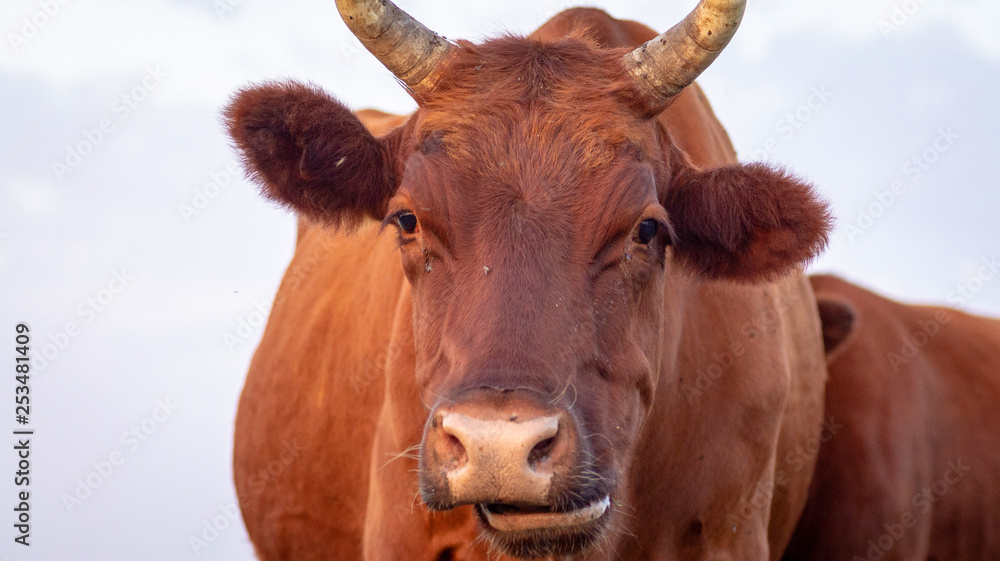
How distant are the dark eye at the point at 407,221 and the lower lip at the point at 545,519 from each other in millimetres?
1098

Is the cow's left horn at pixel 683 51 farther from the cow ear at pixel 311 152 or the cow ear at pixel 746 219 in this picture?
the cow ear at pixel 311 152

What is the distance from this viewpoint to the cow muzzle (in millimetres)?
2938

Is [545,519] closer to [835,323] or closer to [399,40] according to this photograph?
[399,40]

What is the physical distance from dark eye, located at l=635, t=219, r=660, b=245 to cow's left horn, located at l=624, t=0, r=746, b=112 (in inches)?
19.6

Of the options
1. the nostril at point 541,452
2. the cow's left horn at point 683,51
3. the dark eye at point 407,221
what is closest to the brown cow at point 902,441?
the cow's left horn at point 683,51

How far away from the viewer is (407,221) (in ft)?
12.7

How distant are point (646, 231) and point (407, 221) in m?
0.87

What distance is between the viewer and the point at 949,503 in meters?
7.75

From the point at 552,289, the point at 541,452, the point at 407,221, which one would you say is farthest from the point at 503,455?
the point at 407,221

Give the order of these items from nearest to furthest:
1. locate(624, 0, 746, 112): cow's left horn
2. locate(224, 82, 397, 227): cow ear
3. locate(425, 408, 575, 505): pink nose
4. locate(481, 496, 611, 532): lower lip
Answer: locate(425, 408, 575, 505): pink nose < locate(481, 496, 611, 532): lower lip < locate(624, 0, 746, 112): cow's left horn < locate(224, 82, 397, 227): cow ear

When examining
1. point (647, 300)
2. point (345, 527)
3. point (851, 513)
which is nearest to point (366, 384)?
point (345, 527)

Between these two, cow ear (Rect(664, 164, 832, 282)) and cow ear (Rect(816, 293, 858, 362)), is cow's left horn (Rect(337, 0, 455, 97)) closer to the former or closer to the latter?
cow ear (Rect(664, 164, 832, 282))

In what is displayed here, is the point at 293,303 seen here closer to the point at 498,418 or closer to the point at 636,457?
the point at 636,457

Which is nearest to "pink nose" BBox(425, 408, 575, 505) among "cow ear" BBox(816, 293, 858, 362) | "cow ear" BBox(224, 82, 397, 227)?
"cow ear" BBox(224, 82, 397, 227)
